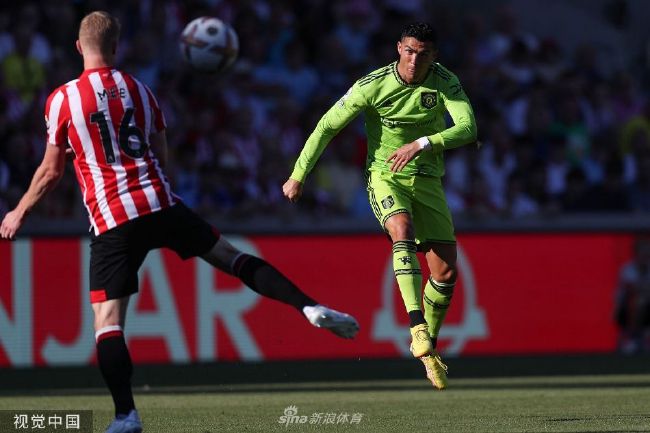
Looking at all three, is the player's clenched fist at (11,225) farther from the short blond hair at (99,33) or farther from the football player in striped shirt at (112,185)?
the short blond hair at (99,33)

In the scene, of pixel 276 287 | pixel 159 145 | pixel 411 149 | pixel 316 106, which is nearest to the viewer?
pixel 276 287

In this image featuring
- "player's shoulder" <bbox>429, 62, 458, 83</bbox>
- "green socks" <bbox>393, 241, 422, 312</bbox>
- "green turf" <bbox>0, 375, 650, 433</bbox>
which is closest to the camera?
"green turf" <bbox>0, 375, 650, 433</bbox>

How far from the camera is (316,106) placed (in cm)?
1559

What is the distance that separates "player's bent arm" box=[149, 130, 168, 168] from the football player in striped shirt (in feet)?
0.53

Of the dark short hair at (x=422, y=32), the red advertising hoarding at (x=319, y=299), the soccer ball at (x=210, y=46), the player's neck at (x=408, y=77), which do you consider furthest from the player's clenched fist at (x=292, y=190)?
the red advertising hoarding at (x=319, y=299)

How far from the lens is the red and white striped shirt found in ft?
22.6

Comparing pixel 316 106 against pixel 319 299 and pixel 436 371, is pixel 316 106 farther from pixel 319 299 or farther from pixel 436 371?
pixel 436 371

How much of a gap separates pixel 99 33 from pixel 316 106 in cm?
874

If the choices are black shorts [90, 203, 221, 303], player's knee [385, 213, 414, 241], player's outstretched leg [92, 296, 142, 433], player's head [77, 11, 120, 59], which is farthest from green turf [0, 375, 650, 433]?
player's head [77, 11, 120, 59]

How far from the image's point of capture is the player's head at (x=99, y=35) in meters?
6.92

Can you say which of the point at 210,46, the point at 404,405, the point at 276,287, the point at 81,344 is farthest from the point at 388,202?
the point at 81,344

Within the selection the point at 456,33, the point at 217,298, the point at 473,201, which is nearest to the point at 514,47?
the point at 456,33

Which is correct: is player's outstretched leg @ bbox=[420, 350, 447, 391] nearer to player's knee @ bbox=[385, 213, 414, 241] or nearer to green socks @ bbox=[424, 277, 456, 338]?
player's knee @ bbox=[385, 213, 414, 241]

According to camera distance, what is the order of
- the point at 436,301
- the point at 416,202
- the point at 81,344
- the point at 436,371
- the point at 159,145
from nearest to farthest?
the point at 159,145, the point at 436,371, the point at 416,202, the point at 436,301, the point at 81,344
